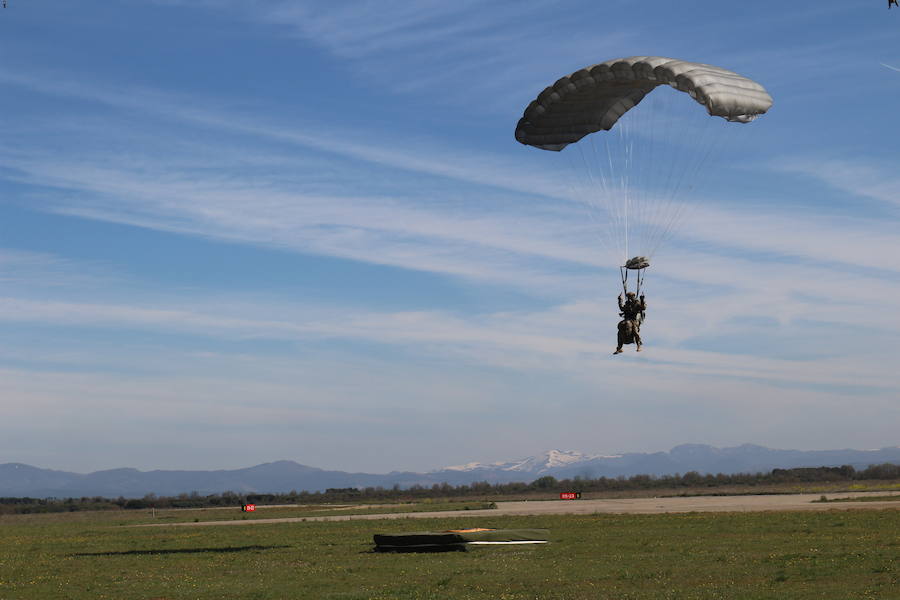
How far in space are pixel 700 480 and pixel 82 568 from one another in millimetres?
103410

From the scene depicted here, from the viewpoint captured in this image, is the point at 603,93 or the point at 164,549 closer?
the point at 603,93

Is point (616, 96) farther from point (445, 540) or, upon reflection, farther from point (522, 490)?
point (522, 490)

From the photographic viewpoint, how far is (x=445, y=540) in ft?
104

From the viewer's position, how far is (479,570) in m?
26.4

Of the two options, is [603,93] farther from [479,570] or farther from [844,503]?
[844,503]

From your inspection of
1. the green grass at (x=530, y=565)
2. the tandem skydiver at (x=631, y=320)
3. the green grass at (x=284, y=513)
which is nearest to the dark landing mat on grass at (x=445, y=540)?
the green grass at (x=530, y=565)

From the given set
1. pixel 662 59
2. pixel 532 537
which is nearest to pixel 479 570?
pixel 532 537

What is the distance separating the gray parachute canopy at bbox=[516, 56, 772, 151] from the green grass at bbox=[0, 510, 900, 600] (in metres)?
11.5

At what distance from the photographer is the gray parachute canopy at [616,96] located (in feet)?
91.2

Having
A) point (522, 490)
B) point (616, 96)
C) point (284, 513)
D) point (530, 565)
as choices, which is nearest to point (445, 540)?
point (530, 565)

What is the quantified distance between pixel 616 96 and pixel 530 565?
14.9 meters

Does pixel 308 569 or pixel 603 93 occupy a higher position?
pixel 603 93

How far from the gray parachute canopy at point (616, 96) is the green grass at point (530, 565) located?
1154 centimetres

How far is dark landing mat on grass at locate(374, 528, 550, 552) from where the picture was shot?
31688 millimetres
